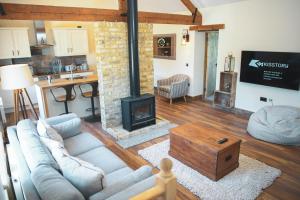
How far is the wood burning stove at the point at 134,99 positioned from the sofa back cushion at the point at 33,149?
1.87 meters

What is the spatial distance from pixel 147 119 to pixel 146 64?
124 cm

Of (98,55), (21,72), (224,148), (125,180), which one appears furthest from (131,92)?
(125,180)

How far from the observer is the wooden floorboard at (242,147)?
2.76 meters

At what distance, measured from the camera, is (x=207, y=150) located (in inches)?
113

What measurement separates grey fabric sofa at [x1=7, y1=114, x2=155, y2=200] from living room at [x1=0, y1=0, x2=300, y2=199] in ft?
0.04

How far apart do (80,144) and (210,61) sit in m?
5.00

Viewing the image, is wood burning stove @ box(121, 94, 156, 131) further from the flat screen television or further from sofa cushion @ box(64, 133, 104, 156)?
the flat screen television

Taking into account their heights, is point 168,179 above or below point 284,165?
above

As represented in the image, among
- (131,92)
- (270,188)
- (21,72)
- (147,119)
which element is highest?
(21,72)

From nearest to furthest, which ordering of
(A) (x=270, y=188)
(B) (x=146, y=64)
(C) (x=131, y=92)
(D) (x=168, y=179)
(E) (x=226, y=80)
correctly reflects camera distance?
(D) (x=168, y=179) → (A) (x=270, y=188) → (C) (x=131, y=92) → (B) (x=146, y=64) → (E) (x=226, y=80)

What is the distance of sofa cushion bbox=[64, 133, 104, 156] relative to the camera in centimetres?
290

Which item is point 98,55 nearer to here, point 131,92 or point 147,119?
point 131,92

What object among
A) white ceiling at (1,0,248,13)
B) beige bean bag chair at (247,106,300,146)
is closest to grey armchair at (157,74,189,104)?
white ceiling at (1,0,248,13)

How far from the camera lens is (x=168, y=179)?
1.17 meters
